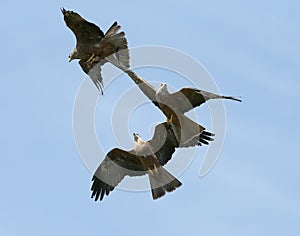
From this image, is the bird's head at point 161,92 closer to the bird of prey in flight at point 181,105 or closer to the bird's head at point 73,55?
the bird of prey in flight at point 181,105

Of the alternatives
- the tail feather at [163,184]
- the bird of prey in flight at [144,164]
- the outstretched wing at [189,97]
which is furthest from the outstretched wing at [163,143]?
the outstretched wing at [189,97]

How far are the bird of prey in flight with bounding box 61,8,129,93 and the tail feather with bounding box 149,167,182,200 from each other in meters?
1.98

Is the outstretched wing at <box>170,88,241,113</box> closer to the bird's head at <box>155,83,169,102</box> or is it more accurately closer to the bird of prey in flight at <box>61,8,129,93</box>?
the bird's head at <box>155,83,169,102</box>

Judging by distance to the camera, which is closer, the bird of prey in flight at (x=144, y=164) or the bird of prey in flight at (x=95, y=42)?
the bird of prey in flight at (x=144, y=164)

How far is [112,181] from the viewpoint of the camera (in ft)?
50.8

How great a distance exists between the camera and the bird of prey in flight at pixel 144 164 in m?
14.8

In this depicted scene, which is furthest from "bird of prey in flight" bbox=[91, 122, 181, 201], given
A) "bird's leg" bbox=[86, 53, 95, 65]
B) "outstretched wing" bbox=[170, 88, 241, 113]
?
"bird's leg" bbox=[86, 53, 95, 65]

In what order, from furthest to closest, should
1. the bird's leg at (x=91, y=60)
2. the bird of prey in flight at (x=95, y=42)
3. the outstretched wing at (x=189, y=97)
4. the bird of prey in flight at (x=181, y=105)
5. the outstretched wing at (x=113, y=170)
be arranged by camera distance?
the bird's leg at (x=91, y=60) < the bird of prey in flight at (x=95, y=42) < the outstretched wing at (x=113, y=170) < the bird of prey in flight at (x=181, y=105) < the outstretched wing at (x=189, y=97)

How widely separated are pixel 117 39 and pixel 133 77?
3.39ft

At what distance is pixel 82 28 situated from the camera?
15742 millimetres

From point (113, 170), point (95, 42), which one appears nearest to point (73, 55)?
point (95, 42)

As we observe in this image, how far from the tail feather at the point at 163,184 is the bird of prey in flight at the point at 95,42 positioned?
1979 mm

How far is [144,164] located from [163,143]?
581mm

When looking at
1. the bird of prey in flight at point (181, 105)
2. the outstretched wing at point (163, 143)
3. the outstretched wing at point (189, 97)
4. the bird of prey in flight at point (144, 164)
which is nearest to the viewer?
the outstretched wing at point (189, 97)
